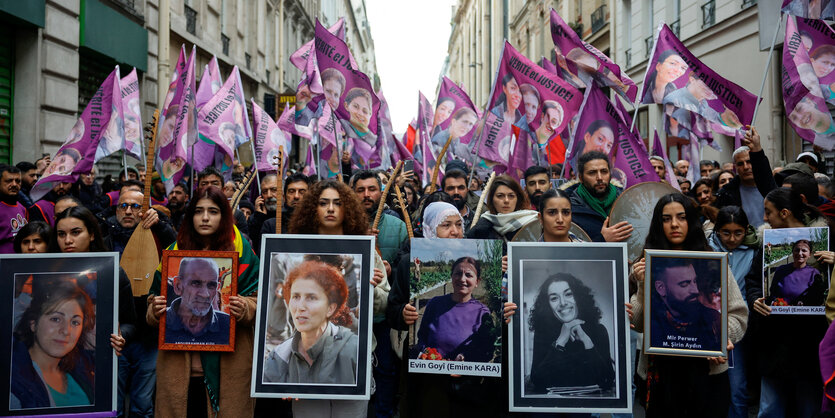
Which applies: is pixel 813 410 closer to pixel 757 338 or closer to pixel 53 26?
pixel 757 338

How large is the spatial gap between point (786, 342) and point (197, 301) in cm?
353

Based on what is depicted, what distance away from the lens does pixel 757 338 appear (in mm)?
4531

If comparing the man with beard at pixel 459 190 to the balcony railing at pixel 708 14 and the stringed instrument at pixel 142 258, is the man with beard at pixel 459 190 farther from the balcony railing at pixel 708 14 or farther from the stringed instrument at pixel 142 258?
the balcony railing at pixel 708 14

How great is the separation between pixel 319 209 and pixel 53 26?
940 cm

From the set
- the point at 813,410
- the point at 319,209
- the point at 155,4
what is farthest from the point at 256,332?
the point at 155,4

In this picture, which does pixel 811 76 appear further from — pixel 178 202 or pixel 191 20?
pixel 191 20

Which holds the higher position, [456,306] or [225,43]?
[225,43]

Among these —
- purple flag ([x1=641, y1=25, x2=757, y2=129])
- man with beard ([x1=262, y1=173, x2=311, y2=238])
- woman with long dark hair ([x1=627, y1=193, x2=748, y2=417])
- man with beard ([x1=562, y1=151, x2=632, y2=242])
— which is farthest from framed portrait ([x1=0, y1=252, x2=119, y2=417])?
purple flag ([x1=641, y1=25, x2=757, y2=129])

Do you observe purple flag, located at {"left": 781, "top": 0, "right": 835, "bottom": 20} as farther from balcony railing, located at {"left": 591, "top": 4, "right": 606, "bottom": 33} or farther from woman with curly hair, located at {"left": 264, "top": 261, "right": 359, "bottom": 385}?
balcony railing, located at {"left": 591, "top": 4, "right": 606, "bottom": 33}

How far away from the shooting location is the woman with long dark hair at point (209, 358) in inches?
149

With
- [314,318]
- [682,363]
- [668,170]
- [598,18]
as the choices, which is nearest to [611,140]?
[668,170]

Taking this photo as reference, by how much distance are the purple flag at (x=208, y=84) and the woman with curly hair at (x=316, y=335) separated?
24.5 ft

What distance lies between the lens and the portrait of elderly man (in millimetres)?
3693

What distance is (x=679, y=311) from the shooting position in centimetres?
362
